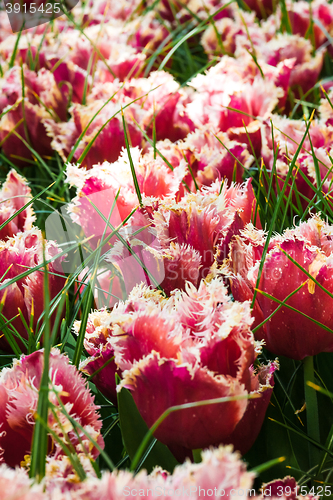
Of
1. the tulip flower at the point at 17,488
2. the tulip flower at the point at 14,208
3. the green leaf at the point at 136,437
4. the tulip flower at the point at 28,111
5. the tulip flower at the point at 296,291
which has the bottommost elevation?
the green leaf at the point at 136,437

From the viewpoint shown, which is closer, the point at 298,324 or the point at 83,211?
the point at 298,324

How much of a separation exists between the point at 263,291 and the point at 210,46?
732mm

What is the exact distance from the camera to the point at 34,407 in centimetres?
29

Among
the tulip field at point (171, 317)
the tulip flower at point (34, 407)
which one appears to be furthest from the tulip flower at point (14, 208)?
the tulip flower at point (34, 407)

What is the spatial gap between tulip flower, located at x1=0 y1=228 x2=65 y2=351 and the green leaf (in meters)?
0.12

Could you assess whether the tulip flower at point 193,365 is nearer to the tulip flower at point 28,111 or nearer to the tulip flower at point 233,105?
the tulip flower at point 233,105

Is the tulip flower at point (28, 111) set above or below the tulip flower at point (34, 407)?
above

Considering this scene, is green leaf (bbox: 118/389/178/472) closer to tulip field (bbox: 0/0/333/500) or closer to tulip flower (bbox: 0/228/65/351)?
tulip field (bbox: 0/0/333/500)

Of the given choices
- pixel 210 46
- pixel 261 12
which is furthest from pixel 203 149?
pixel 261 12

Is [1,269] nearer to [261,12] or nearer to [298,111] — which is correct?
[298,111]

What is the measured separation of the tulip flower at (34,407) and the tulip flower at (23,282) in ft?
0.31

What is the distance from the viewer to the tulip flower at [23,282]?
42 cm

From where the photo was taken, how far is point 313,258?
0.35 meters

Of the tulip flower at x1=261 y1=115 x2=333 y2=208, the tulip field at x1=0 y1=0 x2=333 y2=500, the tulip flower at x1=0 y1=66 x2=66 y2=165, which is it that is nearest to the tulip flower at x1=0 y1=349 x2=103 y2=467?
the tulip field at x1=0 y1=0 x2=333 y2=500
